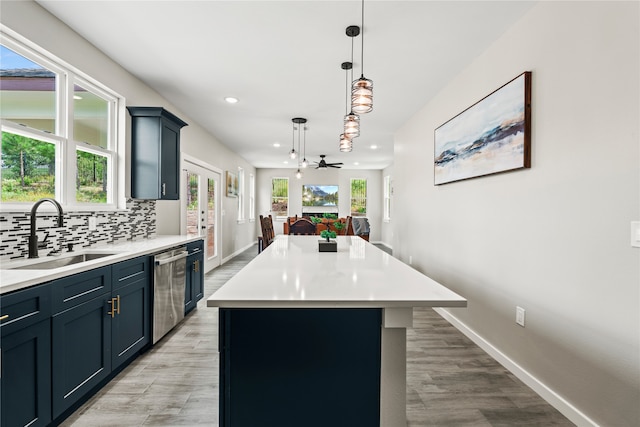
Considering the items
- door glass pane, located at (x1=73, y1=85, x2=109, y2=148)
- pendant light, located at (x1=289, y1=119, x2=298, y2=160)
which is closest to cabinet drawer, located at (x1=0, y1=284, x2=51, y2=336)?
door glass pane, located at (x1=73, y1=85, x2=109, y2=148)

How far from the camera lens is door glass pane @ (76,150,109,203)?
2746mm

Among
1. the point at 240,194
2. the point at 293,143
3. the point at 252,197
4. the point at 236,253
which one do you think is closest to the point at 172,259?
the point at 293,143

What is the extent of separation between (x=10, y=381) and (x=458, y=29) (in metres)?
3.46

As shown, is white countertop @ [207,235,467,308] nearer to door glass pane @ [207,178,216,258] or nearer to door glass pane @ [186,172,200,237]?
door glass pane @ [186,172,200,237]

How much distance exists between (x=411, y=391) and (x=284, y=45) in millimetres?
2842

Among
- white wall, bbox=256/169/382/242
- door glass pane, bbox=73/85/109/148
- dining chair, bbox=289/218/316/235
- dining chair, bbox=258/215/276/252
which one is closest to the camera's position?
door glass pane, bbox=73/85/109/148

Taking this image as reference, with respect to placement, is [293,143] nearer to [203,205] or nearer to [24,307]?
[203,205]

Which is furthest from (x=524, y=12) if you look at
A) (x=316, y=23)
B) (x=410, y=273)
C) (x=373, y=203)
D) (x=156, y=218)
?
(x=373, y=203)

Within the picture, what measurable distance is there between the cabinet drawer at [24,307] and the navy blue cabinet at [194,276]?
1863 millimetres

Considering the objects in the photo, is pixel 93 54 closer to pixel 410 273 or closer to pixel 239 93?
pixel 239 93

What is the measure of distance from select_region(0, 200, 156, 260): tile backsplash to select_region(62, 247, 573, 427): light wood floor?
1.07m

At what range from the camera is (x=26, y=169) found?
7.36 ft

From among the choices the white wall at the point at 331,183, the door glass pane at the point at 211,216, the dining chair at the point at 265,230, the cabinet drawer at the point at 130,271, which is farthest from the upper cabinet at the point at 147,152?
the white wall at the point at 331,183

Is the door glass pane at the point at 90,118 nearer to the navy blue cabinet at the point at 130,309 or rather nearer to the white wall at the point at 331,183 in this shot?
the navy blue cabinet at the point at 130,309
